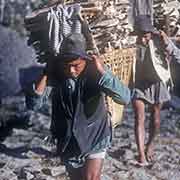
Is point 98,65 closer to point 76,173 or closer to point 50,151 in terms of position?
point 76,173

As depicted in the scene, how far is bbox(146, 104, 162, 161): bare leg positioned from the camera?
5384 millimetres

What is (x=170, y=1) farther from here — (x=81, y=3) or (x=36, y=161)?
(x=36, y=161)

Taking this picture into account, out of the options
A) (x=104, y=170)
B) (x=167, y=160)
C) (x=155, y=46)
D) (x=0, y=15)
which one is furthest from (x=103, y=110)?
(x=0, y=15)

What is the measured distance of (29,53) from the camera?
27.6 feet

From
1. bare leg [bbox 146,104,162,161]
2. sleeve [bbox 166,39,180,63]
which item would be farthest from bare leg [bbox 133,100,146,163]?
sleeve [bbox 166,39,180,63]

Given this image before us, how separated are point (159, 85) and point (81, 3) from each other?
5.37ft

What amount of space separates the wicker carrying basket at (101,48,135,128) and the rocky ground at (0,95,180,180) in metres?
1.36

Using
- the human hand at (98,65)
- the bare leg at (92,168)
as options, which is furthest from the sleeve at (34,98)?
the bare leg at (92,168)

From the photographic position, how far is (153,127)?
550 cm

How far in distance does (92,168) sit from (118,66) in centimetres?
94

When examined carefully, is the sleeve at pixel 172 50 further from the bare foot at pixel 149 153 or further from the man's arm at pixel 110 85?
the man's arm at pixel 110 85

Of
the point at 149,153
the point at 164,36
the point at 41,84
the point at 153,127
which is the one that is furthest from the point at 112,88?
the point at 149,153

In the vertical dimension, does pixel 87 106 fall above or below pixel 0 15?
below

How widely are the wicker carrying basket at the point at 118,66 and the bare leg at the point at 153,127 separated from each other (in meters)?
1.18
